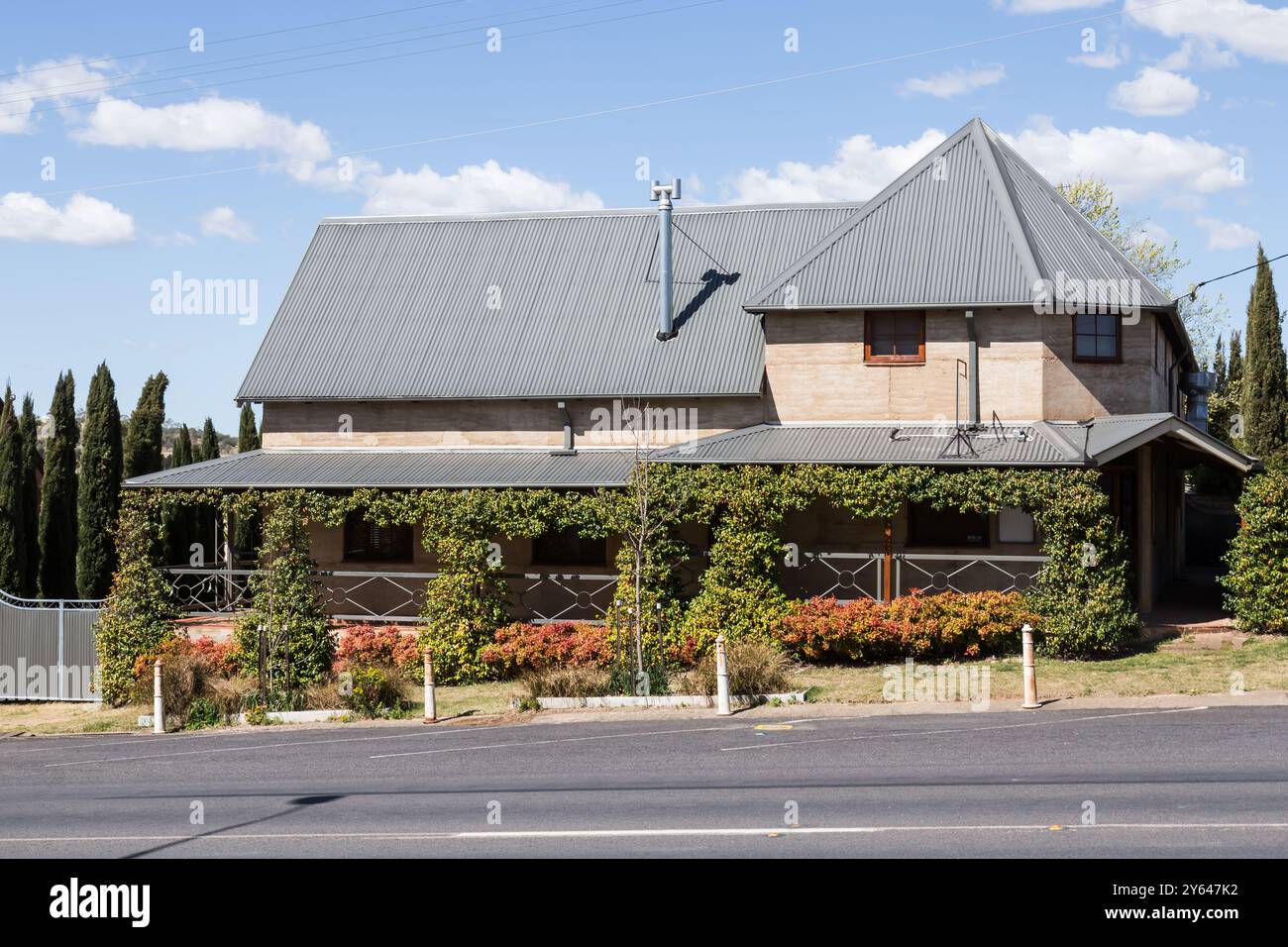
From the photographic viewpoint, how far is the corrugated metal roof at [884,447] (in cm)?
2297

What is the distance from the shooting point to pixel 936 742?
52.7ft

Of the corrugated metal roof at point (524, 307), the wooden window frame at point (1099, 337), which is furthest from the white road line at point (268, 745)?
the wooden window frame at point (1099, 337)

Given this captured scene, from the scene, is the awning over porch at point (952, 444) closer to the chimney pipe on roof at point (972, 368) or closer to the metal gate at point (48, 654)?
the chimney pipe on roof at point (972, 368)

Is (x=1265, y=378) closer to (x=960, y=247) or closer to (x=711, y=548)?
(x=960, y=247)

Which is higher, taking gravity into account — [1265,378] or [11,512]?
[1265,378]

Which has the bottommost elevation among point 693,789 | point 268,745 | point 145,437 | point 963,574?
point 268,745

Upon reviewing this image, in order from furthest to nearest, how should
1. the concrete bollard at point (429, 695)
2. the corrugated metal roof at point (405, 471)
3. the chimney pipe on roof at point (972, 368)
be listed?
1. the chimney pipe on roof at point (972, 368)
2. the corrugated metal roof at point (405, 471)
3. the concrete bollard at point (429, 695)

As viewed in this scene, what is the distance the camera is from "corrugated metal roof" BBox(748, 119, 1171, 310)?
2623cm

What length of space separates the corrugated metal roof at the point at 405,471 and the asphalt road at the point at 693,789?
7137 millimetres

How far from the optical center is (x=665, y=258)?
96.4 ft

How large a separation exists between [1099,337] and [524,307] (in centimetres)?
1308

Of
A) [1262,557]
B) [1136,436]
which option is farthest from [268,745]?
[1262,557]
